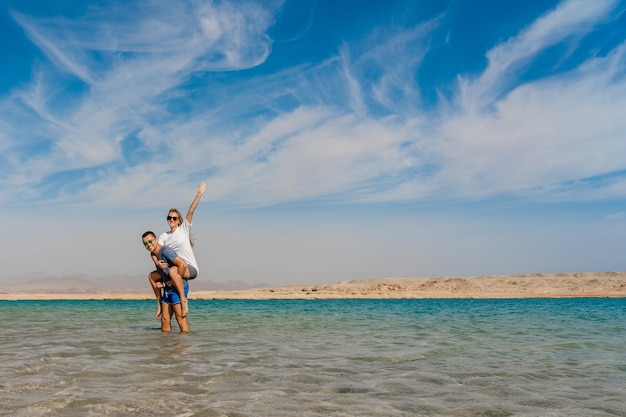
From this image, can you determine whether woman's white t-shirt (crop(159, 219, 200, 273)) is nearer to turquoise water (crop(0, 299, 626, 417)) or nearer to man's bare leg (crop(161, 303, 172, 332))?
man's bare leg (crop(161, 303, 172, 332))

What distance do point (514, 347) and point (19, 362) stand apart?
33.1 ft

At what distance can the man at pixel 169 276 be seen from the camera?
12.4 meters

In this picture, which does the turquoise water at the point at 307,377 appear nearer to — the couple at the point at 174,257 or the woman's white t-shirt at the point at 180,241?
the couple at the point at 174,257

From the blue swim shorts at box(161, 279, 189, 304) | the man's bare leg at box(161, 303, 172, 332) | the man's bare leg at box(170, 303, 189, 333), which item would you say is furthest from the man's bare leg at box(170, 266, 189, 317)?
the man's bare leg at box(161, 303, 172, 332)

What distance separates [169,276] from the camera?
1241cm

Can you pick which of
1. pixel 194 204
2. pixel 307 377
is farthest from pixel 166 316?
pixel 307 377

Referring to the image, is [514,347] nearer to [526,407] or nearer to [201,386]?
[526,407]

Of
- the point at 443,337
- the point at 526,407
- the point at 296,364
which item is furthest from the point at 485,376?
the point at 443,337

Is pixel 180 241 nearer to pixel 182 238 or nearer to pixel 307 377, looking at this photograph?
pixel 182 238

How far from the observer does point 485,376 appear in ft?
24.8

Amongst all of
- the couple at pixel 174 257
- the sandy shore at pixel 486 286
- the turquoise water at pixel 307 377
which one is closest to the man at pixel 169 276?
the couple at pixel 174 257

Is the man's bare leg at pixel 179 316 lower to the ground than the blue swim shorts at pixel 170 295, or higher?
lower

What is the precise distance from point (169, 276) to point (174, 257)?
1.65 ft

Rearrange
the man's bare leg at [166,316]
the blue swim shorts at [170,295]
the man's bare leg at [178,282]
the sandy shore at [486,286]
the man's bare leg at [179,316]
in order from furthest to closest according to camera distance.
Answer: the sandy shore at [486,286], the man's bare leg at [166,316], the man's bare leg at [179,316], the blue swim shorts at [170,295], the man's bare leg at [178,282]
